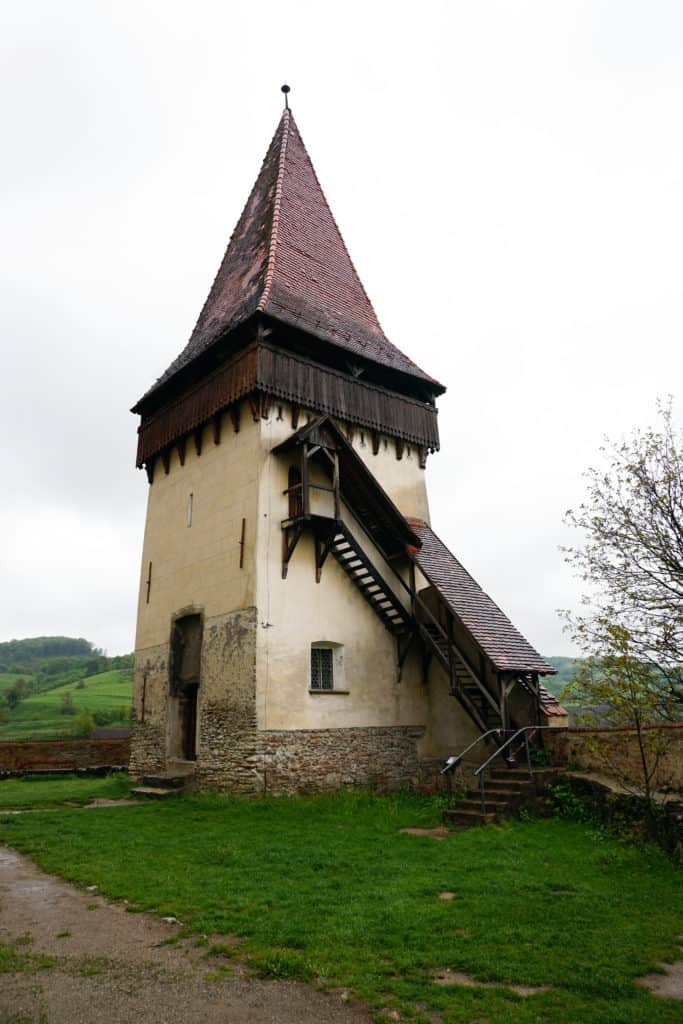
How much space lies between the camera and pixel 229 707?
47.6ft

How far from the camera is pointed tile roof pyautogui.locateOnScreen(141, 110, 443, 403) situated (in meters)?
17.7

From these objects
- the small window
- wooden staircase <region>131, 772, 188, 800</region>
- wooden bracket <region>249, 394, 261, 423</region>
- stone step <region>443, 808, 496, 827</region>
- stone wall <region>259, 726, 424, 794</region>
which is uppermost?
wooden bracket <region>249, 394, 261, 423</region>

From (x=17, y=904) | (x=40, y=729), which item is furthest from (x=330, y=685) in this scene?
(x=40, y=729)

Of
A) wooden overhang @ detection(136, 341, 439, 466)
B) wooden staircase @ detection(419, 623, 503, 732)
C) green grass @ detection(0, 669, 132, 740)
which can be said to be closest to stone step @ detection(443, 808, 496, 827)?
wooden staircase @ detection(419, 623, 503, 732)

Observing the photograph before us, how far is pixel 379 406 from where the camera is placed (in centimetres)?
1834

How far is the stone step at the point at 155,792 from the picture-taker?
47.4 ft

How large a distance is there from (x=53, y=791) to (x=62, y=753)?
5001 millimetres

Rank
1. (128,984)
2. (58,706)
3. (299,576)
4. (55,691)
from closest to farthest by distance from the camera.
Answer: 1. (128,984)
2. (299,576)
3. (58,706)
4. (55,691)

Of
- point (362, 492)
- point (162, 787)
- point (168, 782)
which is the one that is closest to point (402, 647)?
point (362, 492)

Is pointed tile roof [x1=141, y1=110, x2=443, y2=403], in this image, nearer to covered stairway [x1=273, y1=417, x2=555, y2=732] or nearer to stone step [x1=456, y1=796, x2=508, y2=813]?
covered stairway [x1=273, y1=417, x2=555, y2=732]

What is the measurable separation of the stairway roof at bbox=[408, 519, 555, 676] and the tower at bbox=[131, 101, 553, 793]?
0.20 feet

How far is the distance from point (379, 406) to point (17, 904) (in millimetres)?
13864

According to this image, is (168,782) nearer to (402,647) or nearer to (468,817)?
(402,647)

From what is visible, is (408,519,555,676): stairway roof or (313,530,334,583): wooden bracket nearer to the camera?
(408,519,555,676): stairway roof
